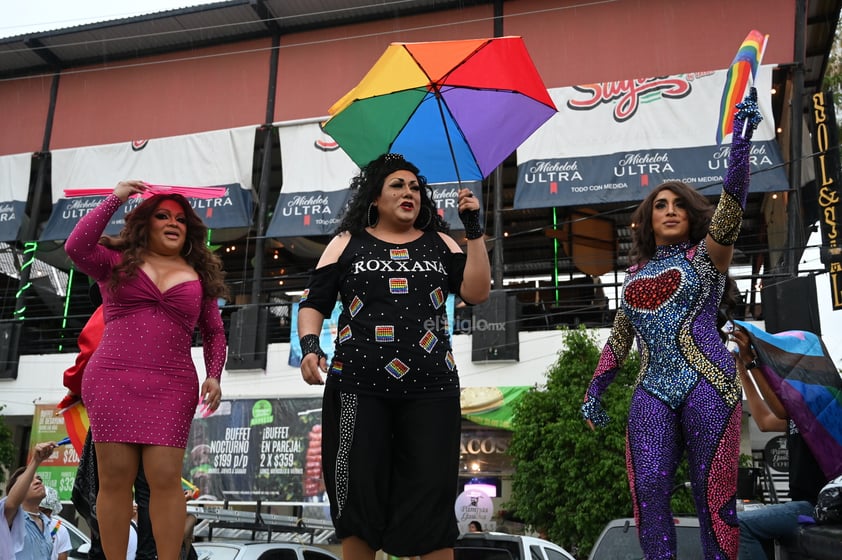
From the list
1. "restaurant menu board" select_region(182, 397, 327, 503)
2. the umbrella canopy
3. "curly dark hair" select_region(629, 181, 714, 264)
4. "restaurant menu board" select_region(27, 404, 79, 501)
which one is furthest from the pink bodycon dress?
"restaurant menu board" select_region(27, 404, 79, 501)

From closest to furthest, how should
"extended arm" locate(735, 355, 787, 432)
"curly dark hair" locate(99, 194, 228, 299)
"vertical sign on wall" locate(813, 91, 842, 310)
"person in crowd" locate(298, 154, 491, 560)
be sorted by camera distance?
"person in crowd" locate(298, 154, 491, 560) < "curly dark hair" locate(99, 194, 228, 299) < "extended arm" locate(735, 355, 787, 432) < "vertical sign on wall" locate(813, 91, 842, 310)

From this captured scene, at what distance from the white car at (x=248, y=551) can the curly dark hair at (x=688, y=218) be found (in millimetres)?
4081

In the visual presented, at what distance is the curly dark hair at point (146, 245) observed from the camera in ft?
10.9

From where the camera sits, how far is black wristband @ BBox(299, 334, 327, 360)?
284cm

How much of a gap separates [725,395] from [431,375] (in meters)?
1.13

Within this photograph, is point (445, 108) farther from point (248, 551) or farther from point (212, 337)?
point (248, 551)

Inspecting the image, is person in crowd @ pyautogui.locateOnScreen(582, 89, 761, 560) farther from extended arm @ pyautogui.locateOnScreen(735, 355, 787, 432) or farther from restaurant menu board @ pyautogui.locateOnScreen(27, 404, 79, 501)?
restaurant menu board @ pyautogui.locateOnScreen(27, 404, 79, 501)

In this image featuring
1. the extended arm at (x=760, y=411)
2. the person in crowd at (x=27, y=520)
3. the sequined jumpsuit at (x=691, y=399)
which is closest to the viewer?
the sequined jumpsuit at (x=691, y=399)

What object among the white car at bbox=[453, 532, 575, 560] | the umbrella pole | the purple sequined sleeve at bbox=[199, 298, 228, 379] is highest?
the umbrella pole

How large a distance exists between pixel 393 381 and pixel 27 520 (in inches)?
150

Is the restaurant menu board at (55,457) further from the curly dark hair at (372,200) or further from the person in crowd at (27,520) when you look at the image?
the curly dark hair at (372,200)

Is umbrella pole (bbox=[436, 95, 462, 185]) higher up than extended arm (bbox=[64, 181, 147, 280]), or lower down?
higher up

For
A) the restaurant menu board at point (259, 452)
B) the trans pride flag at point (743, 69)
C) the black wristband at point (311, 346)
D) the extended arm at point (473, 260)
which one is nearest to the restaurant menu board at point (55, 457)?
the restaurant menu board at point (259, 452)

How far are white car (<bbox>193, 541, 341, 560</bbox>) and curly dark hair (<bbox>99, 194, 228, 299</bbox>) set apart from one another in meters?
3.23
